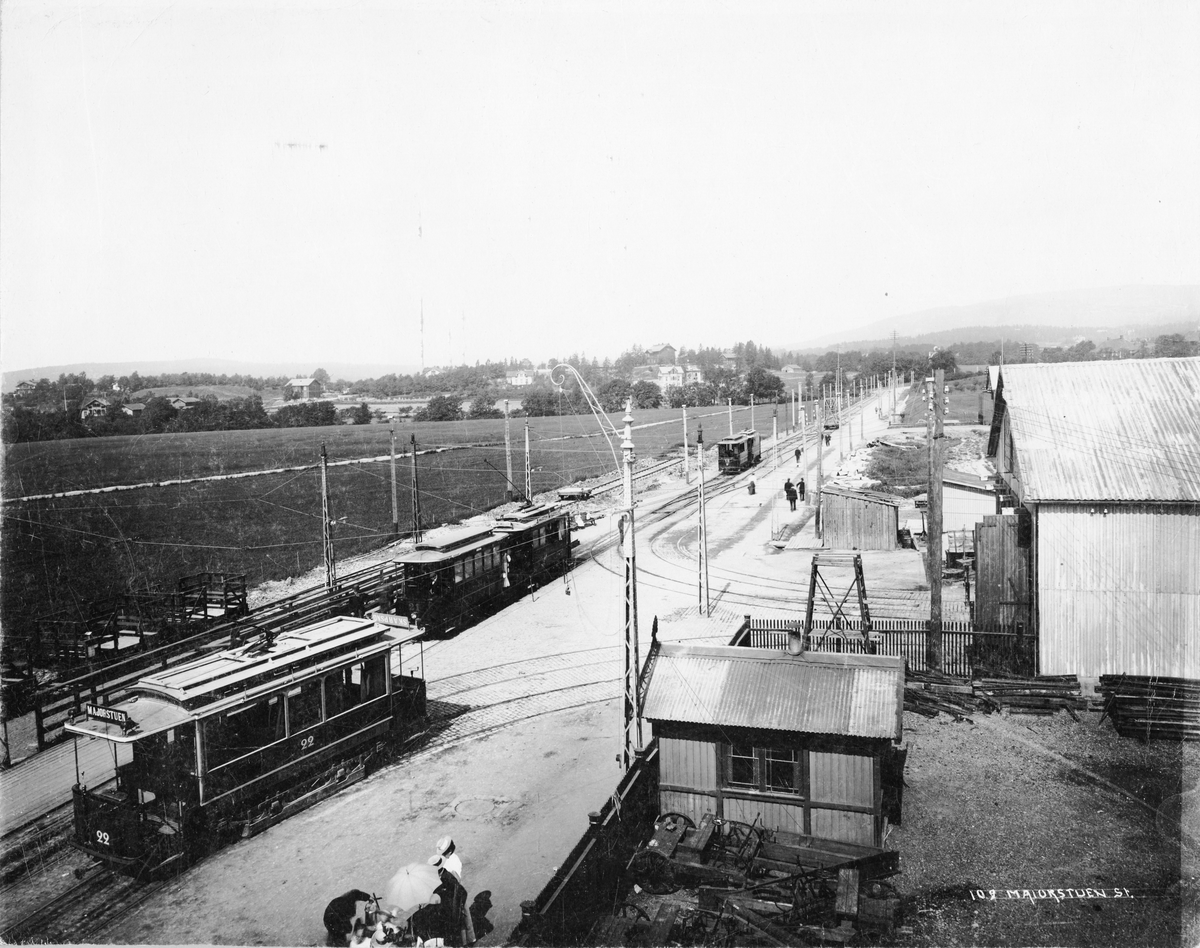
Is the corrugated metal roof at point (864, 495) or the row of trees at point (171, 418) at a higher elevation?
the row of trees at point (171, 418)

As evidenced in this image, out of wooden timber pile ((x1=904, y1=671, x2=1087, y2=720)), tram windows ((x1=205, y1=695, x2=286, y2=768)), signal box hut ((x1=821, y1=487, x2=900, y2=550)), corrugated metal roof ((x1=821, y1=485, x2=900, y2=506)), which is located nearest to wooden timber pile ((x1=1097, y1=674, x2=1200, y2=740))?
wooden timber pile ((x1=904, y1=671, x2=1087, y2=720))

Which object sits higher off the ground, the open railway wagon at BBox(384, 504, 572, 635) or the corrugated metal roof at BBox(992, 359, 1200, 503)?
the corrugated metal roof at BBox(992, 359, 1200, 503)

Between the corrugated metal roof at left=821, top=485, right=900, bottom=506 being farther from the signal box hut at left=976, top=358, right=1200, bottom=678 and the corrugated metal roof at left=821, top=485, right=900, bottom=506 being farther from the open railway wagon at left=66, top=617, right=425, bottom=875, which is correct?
the open railway wagon at left=66, top=617, right=425, bottom=875

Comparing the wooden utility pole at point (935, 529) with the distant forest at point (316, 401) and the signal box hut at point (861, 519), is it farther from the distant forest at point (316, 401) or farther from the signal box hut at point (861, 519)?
the distant forest at point (316, 401)

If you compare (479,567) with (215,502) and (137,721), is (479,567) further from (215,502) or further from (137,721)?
(215,502)

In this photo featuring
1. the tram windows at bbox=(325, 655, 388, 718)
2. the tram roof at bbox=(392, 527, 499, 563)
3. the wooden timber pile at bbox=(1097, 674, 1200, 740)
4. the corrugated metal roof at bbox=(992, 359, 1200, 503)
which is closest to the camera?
the tram windows at bbox=(325, 655, 388, 718)

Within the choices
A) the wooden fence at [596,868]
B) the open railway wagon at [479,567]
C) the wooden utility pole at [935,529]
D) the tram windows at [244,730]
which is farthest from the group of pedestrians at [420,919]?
the wooden utility pole at [935,529]
